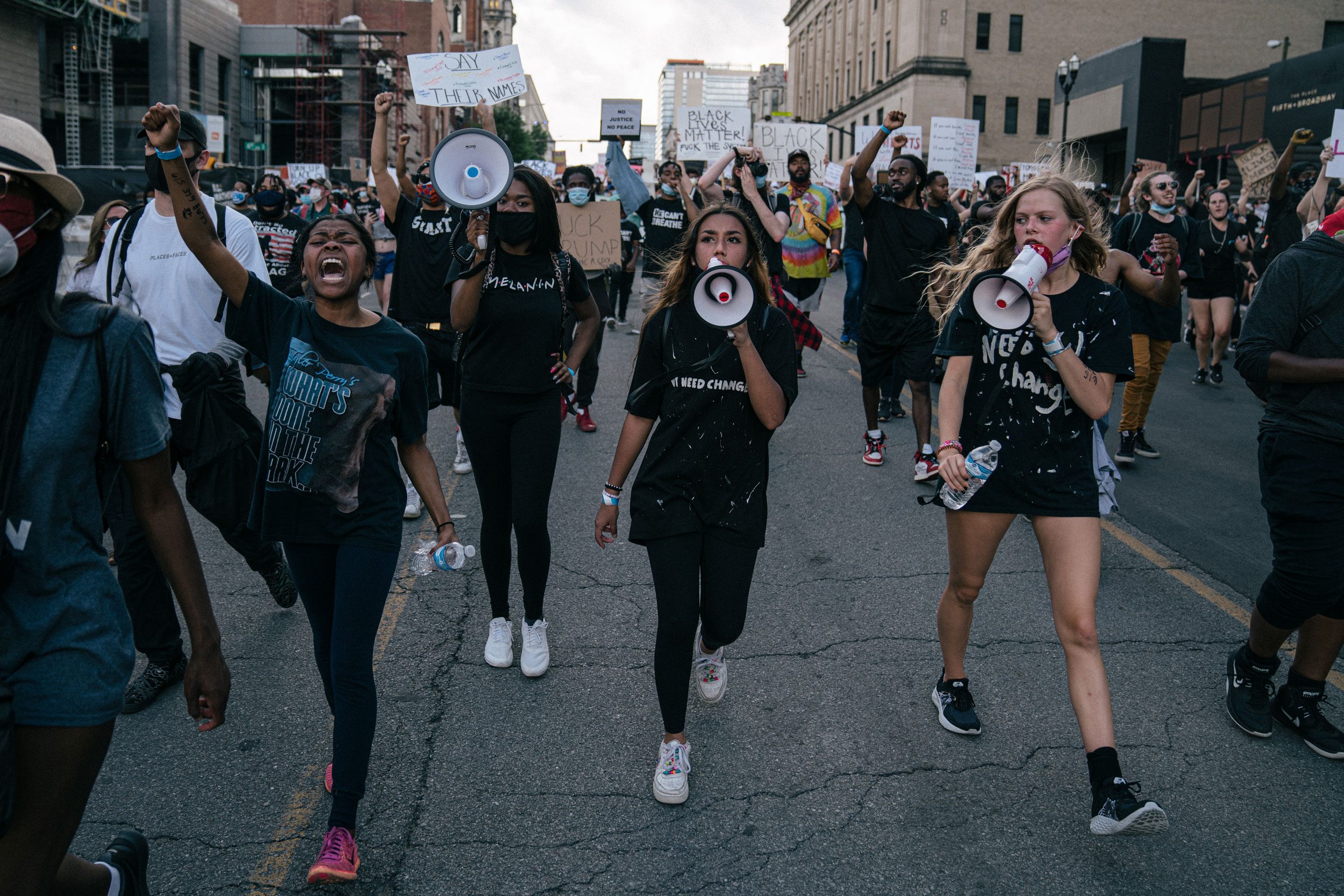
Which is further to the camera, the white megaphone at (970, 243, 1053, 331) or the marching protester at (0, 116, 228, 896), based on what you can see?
the white megaphone at (970, 243, 1053, 331)

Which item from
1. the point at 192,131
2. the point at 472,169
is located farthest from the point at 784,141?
the point at 192,131

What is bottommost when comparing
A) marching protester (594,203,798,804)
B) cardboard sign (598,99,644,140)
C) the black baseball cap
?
marching protester (594,203,798,804)

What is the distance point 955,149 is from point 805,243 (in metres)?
10.0

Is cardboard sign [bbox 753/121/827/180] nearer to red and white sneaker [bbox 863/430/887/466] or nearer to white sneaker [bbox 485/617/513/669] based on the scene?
red and white sneaker [bbox 863/430/887/466]

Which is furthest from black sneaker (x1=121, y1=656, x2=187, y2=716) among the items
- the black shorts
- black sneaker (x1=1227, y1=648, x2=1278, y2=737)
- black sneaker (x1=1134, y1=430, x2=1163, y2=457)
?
black sneaker (x1=1134, y1=430, x2=1163, y2=457)

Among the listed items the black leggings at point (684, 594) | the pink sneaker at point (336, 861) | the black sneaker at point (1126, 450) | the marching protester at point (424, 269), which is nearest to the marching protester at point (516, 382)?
the black leggings at point (684, 594)

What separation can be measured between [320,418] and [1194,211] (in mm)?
11324

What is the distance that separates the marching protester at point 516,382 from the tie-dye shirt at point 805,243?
19.6 ft

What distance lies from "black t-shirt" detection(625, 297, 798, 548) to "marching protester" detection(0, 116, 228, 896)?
5.40 feet

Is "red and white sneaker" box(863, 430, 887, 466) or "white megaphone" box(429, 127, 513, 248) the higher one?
"white megaphone" box(429, 127, 513, 248)

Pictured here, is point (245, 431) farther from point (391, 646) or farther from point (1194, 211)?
point (1194, 211)

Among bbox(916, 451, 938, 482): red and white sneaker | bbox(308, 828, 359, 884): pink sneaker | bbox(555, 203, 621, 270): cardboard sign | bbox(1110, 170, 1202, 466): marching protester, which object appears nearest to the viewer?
bbox(308, 828, 359, 884): pink sneaker

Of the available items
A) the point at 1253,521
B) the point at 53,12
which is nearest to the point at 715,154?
the point at 1253,521

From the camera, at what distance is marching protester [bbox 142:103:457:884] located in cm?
301
